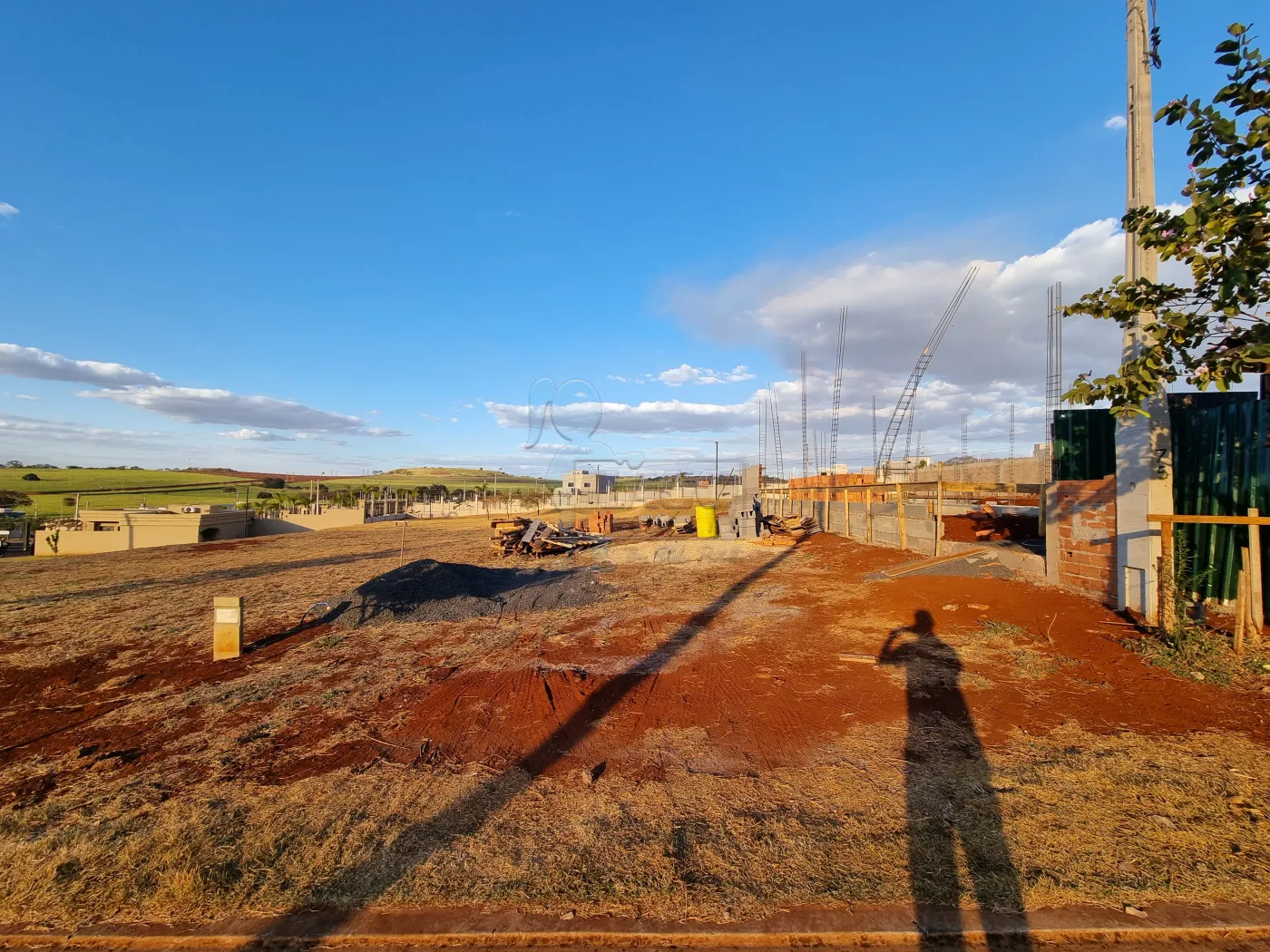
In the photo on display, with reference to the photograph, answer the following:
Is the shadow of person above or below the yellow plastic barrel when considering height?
below

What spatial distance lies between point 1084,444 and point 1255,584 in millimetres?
4744

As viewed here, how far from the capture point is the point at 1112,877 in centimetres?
304

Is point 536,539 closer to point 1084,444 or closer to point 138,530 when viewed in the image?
point 1084,444

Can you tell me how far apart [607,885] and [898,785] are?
223cm

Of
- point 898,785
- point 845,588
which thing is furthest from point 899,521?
point 898,785

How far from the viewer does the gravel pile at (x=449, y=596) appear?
Answer: 10.3 m

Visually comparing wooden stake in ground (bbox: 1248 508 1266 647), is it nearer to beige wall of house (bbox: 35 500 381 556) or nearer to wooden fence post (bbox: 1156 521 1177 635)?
wooden fence post (bbox: 1156 521 1177 635)

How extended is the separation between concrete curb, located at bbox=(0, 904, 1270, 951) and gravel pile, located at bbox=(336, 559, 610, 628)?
725 cm

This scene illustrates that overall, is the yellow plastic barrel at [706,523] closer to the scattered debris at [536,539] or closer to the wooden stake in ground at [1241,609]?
the scattered debris at [536,539]

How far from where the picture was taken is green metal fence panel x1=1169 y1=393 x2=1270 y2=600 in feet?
20.8

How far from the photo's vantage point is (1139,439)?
6980 mm

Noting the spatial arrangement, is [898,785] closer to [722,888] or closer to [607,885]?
[722,888]

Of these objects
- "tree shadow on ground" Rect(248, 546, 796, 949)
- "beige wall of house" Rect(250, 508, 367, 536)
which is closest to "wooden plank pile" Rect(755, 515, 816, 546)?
"tree shadow on ground" Rect(248, 546, 796, 949)

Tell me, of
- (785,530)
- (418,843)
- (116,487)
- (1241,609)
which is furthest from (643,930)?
(116,487)
